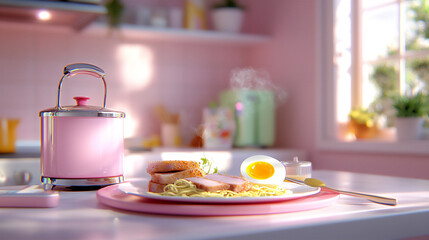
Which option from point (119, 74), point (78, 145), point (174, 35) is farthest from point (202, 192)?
point (119, 74)

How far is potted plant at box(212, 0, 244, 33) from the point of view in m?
3.08

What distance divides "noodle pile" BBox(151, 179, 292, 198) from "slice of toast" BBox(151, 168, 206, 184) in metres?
0.02

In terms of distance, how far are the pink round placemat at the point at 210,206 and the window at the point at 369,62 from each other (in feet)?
5.68

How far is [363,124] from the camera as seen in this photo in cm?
250

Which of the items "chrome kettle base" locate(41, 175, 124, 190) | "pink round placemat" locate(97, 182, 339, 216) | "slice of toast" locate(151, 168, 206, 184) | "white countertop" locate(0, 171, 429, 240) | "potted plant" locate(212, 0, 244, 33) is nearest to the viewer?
"white countertop" locate(0, 171, 429, 240)

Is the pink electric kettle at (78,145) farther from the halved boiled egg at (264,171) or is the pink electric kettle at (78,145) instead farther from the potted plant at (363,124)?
the potted plant at (363,124)

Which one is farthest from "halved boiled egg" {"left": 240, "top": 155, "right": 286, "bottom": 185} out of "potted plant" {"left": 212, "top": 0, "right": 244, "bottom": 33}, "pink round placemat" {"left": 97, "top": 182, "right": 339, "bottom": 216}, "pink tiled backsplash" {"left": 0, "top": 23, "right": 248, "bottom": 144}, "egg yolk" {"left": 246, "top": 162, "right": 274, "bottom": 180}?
"potted plant" {"left": 212, "top": 0, "right": 244, "bottom": 33}

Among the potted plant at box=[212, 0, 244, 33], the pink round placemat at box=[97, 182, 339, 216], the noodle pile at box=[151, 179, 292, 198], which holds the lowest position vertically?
the pink round placemat at box=[97, 182, 339, 216]

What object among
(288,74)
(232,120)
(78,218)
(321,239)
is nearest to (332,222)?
(321,239)

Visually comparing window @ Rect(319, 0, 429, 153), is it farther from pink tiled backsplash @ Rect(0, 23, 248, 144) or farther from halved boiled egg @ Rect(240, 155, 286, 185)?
halved boiled egg @ Rect(240, 155, 286, 185)

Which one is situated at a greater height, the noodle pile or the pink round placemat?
the noodle pile

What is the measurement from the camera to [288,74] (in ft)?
9.82

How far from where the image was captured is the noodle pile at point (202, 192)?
0.73m

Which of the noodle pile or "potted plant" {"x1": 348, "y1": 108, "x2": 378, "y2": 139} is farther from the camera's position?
"potted plant" {"x1": 348, "y1": 108, "x2": 378, "y2": 139}
